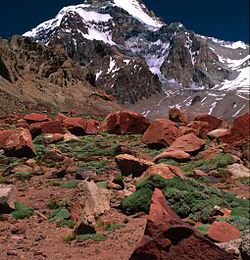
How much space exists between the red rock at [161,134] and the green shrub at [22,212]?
17785mm

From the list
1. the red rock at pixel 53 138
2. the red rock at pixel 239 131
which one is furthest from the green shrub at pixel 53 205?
the red rock at pixel 53 138

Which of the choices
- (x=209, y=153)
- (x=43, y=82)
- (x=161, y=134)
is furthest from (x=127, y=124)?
(x=43, y=82)

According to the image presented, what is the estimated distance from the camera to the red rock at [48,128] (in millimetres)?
37438

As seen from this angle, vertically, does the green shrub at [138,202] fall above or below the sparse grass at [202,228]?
below

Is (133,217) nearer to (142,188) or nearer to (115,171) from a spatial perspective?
(142,188)

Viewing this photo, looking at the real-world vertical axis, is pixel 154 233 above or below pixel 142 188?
above

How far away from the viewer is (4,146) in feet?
99.9

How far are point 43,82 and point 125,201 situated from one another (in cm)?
9486

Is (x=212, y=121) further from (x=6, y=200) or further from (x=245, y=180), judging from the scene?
(x=6, y=200)

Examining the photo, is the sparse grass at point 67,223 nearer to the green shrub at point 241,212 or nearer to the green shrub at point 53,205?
the green shrub at point 53,205

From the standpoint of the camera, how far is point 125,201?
57.2ft

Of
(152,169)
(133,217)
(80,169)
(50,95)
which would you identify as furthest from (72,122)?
(50,95)

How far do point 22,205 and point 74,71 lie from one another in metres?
113

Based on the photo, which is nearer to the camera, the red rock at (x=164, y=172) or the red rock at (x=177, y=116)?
the red rock at (x=164, y=172)
